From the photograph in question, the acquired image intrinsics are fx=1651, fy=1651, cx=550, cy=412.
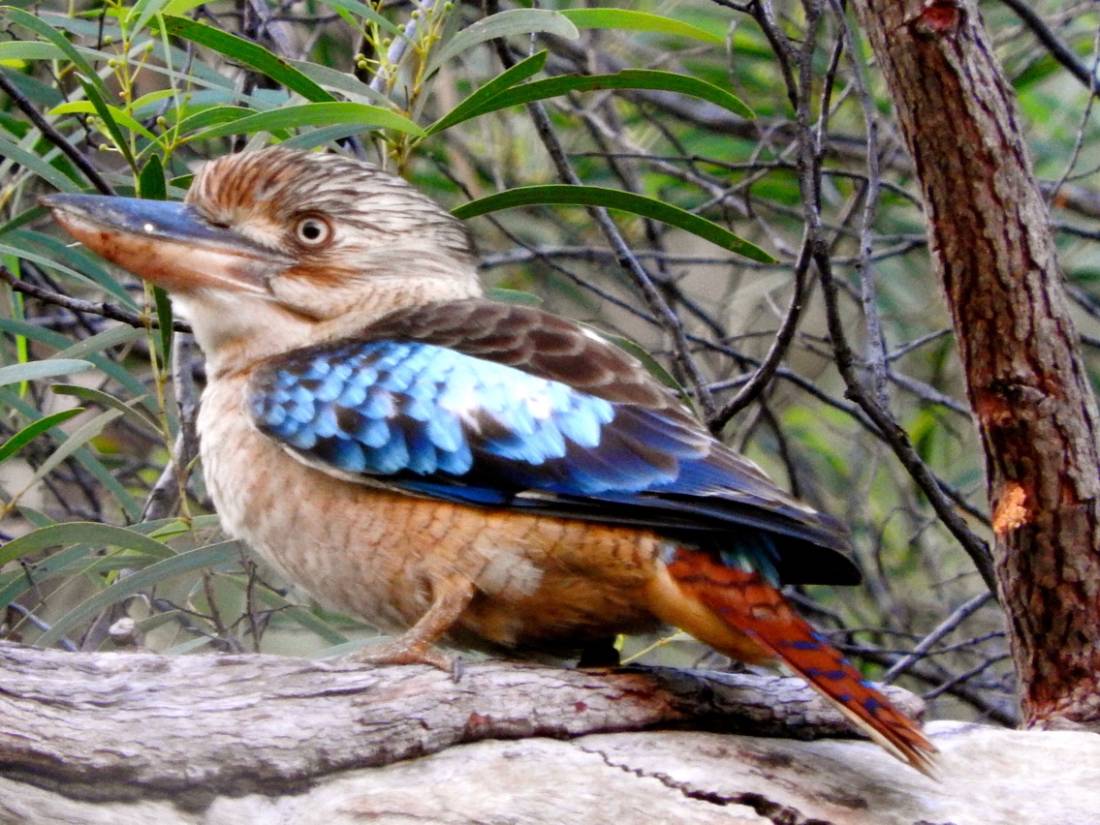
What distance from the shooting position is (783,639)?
7.85ft

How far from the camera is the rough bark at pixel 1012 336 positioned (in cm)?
278

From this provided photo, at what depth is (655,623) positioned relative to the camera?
2.63 metres

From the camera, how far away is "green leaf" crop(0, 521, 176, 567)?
2938 mm

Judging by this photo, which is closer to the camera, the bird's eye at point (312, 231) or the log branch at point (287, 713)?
the log branch at point (287, 713)

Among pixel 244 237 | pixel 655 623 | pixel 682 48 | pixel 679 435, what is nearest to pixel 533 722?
pixel 655 623

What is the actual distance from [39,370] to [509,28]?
106cm

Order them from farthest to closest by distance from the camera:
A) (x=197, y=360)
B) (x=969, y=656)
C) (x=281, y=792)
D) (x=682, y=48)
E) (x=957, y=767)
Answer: (x=682, y=48) → (x=969, y=656) → (x=197, y=360) → (x=957, y=767) → (x=281, y=792)

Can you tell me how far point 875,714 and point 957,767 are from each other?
0.38 metres

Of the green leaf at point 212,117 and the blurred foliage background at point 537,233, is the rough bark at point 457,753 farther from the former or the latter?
the green leaf at point 212,117

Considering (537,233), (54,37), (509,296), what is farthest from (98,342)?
(537,233)

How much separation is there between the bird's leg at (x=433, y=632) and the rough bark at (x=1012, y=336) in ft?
3.51

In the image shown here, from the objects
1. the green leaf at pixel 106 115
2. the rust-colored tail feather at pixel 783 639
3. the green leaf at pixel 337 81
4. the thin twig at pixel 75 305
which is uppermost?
the green leaf at pixel 337 81

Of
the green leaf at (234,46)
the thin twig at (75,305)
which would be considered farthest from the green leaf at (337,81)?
the thin twig at (75,305)

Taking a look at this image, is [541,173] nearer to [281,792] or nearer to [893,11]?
[893,11]
